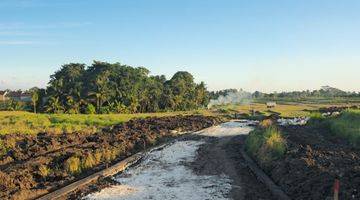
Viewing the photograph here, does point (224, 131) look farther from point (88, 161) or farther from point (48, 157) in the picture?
point (88, 161)

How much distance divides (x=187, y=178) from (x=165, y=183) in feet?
3.22

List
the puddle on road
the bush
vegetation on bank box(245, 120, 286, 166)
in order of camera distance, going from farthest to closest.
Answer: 1. the bush
2. vegetation on bank box(245, 120, 286, 166)
3. the puddle on road

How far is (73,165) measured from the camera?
15359 mm

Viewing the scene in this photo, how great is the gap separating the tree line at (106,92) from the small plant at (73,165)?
53.1 m

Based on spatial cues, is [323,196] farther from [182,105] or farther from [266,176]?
[182,105]

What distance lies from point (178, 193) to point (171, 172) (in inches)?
125

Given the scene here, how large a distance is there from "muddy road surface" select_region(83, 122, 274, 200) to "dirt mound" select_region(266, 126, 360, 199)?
71 centimetres

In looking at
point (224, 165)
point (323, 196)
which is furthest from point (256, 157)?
point (323, 196)

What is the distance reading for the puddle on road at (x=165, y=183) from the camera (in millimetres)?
12055

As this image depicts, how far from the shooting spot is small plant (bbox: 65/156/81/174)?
1515cm

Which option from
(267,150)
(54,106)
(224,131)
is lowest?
(224,131)

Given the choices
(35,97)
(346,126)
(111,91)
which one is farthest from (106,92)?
(346,126)

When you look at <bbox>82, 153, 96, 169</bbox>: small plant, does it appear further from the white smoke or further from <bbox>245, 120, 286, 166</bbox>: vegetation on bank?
the white smoke

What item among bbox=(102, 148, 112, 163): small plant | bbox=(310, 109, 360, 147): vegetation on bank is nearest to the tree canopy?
bbox=(310, 109, 360, 147): vegetation on bank
